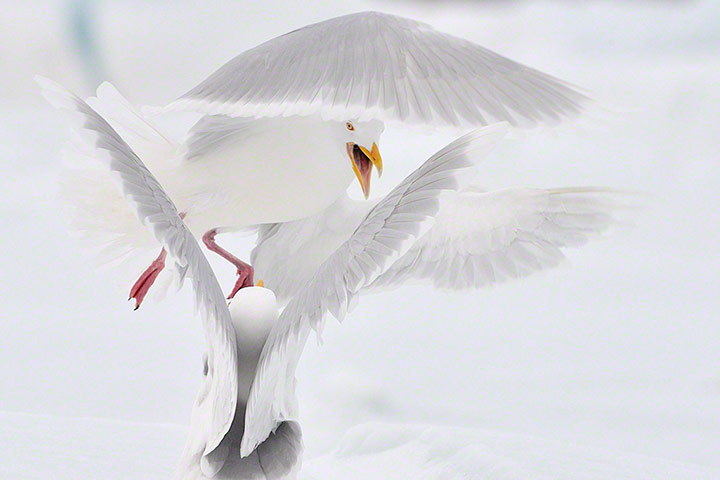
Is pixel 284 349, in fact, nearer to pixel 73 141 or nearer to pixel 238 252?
pixel 73 141

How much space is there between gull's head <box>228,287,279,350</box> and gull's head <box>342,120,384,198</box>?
13 cm

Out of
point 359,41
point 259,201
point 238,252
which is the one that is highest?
point 359,41

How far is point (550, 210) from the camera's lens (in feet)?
2.52

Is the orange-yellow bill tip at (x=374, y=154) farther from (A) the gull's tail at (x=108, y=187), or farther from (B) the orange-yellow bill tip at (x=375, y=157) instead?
(A) the gull's tail at (x=108, y=187)

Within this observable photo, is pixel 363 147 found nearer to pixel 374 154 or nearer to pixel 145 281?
pixel 374 154

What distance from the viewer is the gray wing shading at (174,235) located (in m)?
0.54

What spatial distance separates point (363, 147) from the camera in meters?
0.68

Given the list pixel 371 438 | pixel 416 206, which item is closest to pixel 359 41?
pixel 416 206

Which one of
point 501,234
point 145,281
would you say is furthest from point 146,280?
point 501,234

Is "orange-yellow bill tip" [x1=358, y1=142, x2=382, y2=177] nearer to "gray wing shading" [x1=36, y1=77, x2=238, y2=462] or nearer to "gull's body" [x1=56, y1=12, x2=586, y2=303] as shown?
"gull's body" [x1=56, y1=12, x2=586, y2=303]

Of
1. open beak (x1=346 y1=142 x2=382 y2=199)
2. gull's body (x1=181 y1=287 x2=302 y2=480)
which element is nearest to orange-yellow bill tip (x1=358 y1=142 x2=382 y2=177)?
open beak (x1=346 y1=142 x2=382 y2=199)

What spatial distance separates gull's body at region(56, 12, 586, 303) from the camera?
0.64 meters

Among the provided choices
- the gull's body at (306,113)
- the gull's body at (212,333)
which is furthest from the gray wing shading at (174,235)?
the gull's body at (306,113)

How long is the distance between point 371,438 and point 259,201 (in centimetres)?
46
